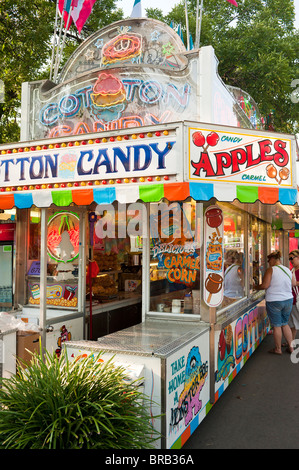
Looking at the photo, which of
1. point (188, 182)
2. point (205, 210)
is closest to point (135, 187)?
point (188, 182)

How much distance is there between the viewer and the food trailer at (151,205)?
4016 mm

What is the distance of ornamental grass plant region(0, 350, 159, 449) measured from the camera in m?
2.76

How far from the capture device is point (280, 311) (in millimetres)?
7027

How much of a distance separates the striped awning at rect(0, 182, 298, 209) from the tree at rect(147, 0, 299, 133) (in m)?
11.0

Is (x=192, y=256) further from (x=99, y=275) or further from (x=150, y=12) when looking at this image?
(x=150, y=12)

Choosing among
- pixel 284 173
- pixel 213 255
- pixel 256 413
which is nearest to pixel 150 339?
pixel 213 255

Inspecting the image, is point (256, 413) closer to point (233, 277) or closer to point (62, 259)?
point (233, 277)

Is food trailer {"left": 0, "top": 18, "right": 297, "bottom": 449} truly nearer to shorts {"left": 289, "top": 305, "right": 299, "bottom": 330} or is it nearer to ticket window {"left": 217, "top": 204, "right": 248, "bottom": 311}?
ticket window {"left": 217, "top": 204, "right": 248, "bottom": 311}

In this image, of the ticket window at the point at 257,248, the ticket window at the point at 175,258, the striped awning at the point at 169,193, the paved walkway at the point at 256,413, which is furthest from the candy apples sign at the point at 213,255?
the ticket window at the point at 257,248

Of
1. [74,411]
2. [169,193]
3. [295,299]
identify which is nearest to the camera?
[74,411]

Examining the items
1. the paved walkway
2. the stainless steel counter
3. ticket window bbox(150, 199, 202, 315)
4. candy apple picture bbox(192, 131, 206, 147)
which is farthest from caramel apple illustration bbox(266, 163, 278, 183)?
the paved walkway

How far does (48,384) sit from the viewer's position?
9.98 ft

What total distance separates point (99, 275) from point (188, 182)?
12.2 ft

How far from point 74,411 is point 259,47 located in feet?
48.1
